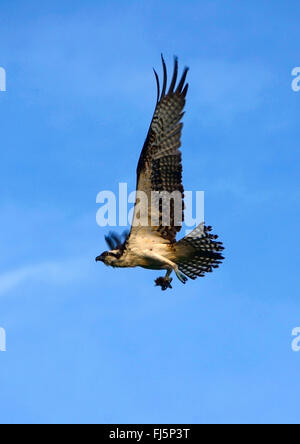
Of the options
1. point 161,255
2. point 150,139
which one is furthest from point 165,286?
point 150,139

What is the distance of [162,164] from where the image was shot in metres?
33.7

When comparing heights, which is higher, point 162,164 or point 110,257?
point 162,164

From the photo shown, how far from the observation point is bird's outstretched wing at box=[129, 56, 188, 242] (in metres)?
33.7

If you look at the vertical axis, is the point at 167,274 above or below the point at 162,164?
below

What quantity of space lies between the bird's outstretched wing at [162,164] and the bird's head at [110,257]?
0.47 meters

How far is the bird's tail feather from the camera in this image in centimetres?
3397

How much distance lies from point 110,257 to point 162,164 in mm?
2077

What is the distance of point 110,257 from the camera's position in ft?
112

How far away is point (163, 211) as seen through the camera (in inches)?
1330

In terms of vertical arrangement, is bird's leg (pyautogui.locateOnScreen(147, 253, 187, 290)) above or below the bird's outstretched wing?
below

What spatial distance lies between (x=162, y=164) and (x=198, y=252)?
1.84 metres

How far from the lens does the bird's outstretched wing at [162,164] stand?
33656mm

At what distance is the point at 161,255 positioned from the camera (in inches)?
1344

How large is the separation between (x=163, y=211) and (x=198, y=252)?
1096 millimetres
